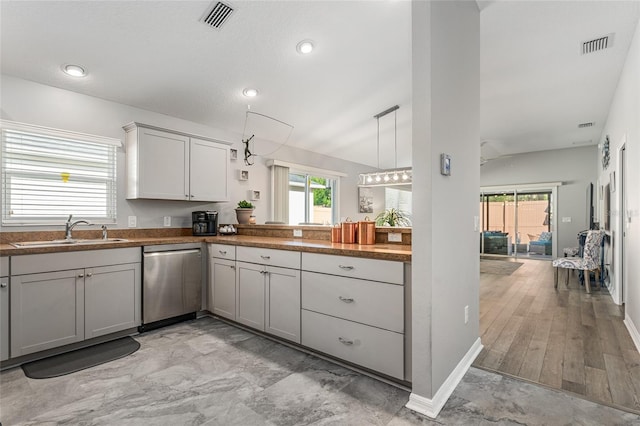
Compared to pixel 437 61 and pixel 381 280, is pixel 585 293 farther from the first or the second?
pixel 437 61

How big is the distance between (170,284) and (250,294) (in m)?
0.91

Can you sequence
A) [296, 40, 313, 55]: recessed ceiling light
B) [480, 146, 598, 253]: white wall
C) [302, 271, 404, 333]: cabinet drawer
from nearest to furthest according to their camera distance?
[302, 271, 404, 333]: cabinet drawer
[296, 40, 313, 55]: recessed ceiling light
[480, 146, 598, 253]: white wall

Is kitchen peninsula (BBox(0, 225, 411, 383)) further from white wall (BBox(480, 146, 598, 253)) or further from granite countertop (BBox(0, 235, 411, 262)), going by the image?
white wall (BBox(480, 146, 598, 253))

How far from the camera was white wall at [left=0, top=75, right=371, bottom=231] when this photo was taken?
2898 millimetres

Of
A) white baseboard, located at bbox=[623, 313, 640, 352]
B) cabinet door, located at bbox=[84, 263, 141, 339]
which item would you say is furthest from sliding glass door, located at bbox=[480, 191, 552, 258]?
cabinet door, located at bbox=[84, 263, 141, 339]

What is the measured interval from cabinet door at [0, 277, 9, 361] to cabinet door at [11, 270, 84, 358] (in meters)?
0.03

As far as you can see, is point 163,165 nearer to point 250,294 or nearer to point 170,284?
point 170,284

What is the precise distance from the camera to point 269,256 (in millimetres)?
2826

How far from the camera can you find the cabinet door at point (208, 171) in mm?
3807

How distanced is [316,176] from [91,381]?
191 inches

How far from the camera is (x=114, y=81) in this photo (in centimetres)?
312

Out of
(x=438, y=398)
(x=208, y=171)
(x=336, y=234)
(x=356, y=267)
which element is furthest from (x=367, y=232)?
(x=208, y=171)

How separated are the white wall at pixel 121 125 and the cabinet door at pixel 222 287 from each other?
1.00 metres

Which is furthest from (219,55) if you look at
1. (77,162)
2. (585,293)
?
(585,293)
